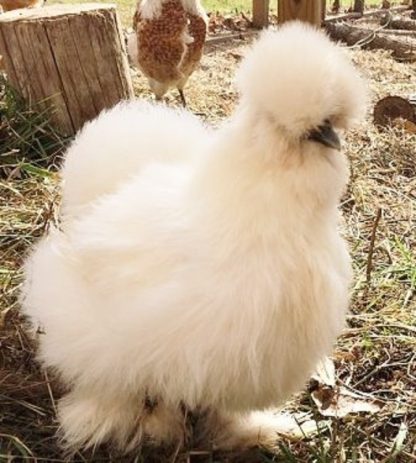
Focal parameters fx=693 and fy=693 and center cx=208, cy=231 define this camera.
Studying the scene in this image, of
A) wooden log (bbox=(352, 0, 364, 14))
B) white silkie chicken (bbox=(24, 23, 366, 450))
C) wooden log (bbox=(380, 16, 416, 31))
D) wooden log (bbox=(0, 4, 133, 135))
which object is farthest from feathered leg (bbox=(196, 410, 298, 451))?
wooden log (bbox=(352, 0, 364, 14))

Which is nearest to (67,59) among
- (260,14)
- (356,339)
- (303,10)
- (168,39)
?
(168,39)

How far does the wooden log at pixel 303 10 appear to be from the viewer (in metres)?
2.14

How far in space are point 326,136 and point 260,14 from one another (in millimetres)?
5446

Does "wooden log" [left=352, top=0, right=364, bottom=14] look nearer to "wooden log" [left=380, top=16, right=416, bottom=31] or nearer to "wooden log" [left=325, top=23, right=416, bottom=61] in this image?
"wooden log" [left=380, top=16, right=416, bottom=31]

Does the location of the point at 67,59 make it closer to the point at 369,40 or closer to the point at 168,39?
the point at 168,39

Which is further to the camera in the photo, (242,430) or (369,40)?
(369,40)

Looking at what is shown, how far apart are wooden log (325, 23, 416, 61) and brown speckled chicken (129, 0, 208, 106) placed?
6.89ft

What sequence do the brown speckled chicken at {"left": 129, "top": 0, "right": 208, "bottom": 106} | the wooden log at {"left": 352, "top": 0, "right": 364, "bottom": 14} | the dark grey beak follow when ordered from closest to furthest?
the dark grey beak < the brown speckled chicken at {"left": 129, "top": 0, "right": 208, "bottom": 106} < the wooden log at {"left": 352, "top": 0, "right": 364, "bottom": 14}

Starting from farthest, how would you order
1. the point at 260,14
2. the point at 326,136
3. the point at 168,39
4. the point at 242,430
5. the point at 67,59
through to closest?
the point at 260,14 < the point at 168,39 < the point at 67,59 < the point at 242,430 < the point at 326,136

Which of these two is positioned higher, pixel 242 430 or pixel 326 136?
pixel 326 136

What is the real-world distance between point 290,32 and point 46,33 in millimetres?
1903

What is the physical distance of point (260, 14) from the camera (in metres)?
6.33

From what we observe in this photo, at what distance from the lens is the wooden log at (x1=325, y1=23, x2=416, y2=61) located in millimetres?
5457

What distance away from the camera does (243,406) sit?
143 centimetres
